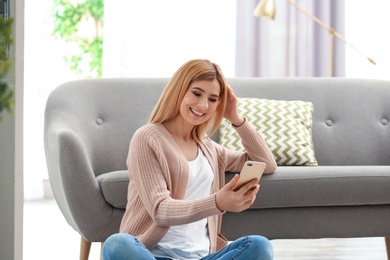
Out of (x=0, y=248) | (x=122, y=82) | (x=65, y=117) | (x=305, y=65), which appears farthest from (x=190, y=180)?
(x=305, y=65)

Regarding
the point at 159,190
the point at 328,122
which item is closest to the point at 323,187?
the point at 328,122

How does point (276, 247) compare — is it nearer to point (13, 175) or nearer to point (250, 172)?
point (250, 172)

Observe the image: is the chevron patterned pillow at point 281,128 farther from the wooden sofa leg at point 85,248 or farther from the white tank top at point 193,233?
the white tank top at point 193,233

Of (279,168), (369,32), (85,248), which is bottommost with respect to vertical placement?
(85,248)

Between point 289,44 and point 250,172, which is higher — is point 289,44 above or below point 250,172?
above

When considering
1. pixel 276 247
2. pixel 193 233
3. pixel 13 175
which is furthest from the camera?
pixel 276 247

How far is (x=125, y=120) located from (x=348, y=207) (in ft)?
3.34

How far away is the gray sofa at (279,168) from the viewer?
267cm

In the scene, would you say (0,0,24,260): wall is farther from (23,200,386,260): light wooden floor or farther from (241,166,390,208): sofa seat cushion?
(23,200,386,260): light wooden floor

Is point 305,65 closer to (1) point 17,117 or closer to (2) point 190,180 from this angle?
(2) point 190,180

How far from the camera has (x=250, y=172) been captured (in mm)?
1786

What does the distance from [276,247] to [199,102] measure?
187cm

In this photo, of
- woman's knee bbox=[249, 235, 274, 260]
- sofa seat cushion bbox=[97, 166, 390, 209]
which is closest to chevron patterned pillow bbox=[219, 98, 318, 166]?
sofa seat cushion bbox=[97, 166, 390, 209]

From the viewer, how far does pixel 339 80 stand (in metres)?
3.59
